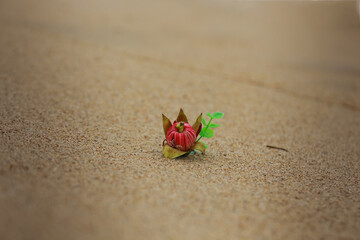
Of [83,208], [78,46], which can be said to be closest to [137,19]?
[78,46]

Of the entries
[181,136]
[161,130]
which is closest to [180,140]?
[181,136]

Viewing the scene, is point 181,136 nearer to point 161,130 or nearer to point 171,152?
point 171,152

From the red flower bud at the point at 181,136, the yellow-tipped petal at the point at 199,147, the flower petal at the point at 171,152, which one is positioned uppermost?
the red flower bud at the point at 181,136

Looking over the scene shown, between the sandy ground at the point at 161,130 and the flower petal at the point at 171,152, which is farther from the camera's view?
the flower petal at the point at 171,152

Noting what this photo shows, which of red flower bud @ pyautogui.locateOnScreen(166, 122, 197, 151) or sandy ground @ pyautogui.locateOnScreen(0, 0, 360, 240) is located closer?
sandy ground @ pyautogui.locateOnScreen(0, 0, 360, 240)

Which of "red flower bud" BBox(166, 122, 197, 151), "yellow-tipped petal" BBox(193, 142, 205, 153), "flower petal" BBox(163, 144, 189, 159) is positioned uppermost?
Result: "red flower bud" BBox(166, 122, 197, 151)

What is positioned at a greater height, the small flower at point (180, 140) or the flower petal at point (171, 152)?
the small flower at point (180, 140)
